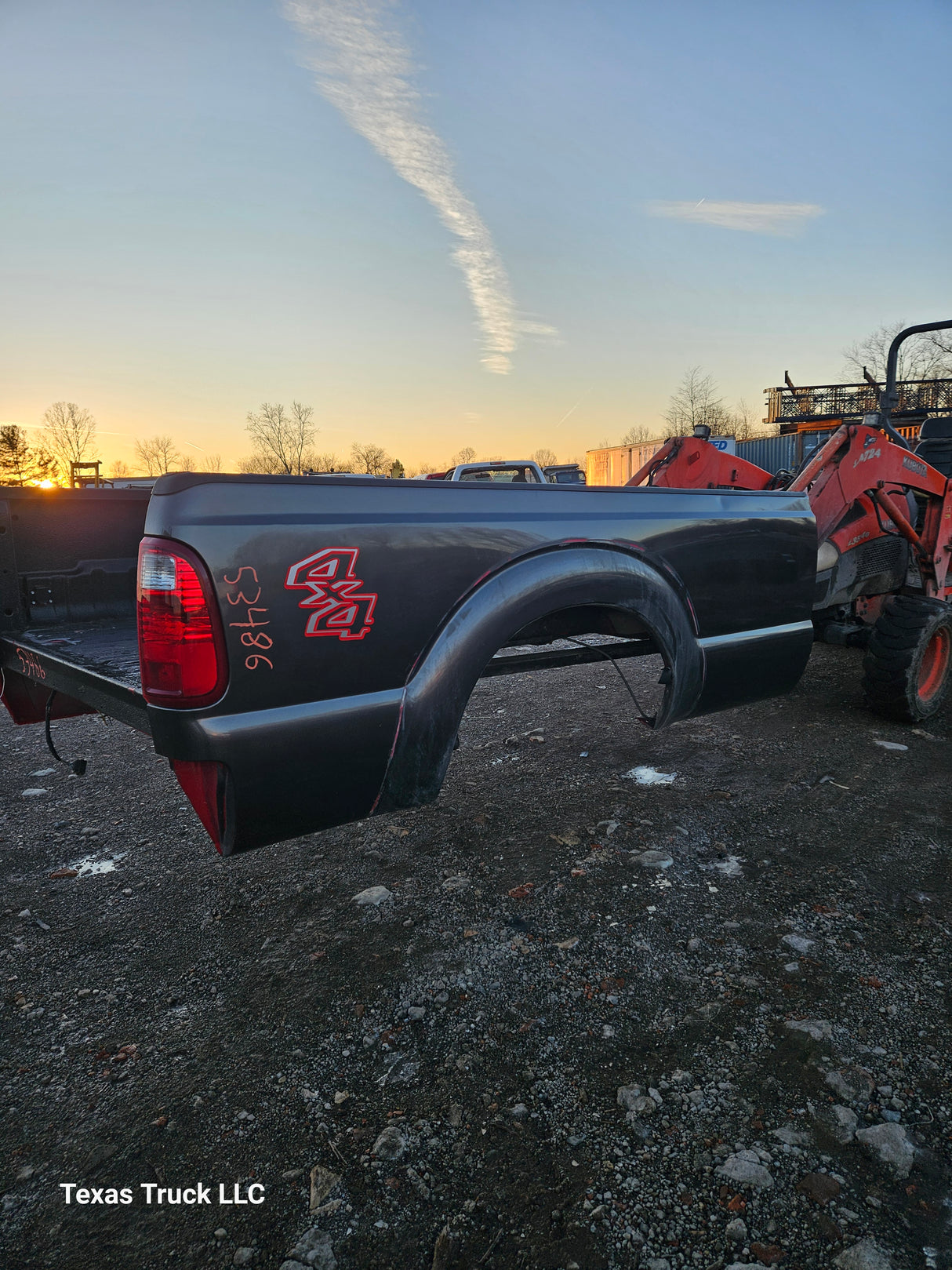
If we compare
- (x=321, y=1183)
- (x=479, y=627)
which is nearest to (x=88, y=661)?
(x=479, y=627)

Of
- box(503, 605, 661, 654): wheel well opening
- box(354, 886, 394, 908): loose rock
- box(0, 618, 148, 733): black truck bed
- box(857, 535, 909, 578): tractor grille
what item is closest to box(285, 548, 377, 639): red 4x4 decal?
box(0, 618, 148, 733): black truck bed

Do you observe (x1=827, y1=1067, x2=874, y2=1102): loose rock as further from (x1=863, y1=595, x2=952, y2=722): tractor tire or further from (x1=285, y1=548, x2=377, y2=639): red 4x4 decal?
(x1=863, y1=595, x2=952, y2=722): tractor tire

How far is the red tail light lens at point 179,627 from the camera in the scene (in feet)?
5.62

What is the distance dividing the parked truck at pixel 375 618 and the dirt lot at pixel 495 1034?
A: 0.23 metres

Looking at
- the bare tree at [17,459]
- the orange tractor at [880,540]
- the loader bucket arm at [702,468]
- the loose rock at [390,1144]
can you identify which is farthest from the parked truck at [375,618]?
the bare tree at [17,459]

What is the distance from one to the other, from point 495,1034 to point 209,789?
109cm

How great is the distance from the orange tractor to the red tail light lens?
3.40 metres

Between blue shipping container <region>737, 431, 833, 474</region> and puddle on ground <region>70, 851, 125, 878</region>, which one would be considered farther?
blue shipping container <region>737, 431, 833, 474</region>

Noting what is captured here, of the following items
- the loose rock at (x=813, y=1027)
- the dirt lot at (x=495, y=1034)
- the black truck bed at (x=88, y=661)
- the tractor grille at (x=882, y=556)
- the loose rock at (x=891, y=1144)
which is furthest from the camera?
the tractor grille at (x=882, y=556)

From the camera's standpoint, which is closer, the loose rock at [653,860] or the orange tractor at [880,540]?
the loose rock at [653,860]

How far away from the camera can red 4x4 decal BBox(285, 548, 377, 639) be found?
183cm

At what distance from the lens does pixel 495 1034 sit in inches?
81.1

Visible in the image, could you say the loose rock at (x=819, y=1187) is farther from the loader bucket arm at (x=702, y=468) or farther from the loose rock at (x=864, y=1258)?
the loader bucket arm at (x=702, y=468)

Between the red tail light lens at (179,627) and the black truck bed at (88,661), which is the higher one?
the red tail light lens at (179,627)
